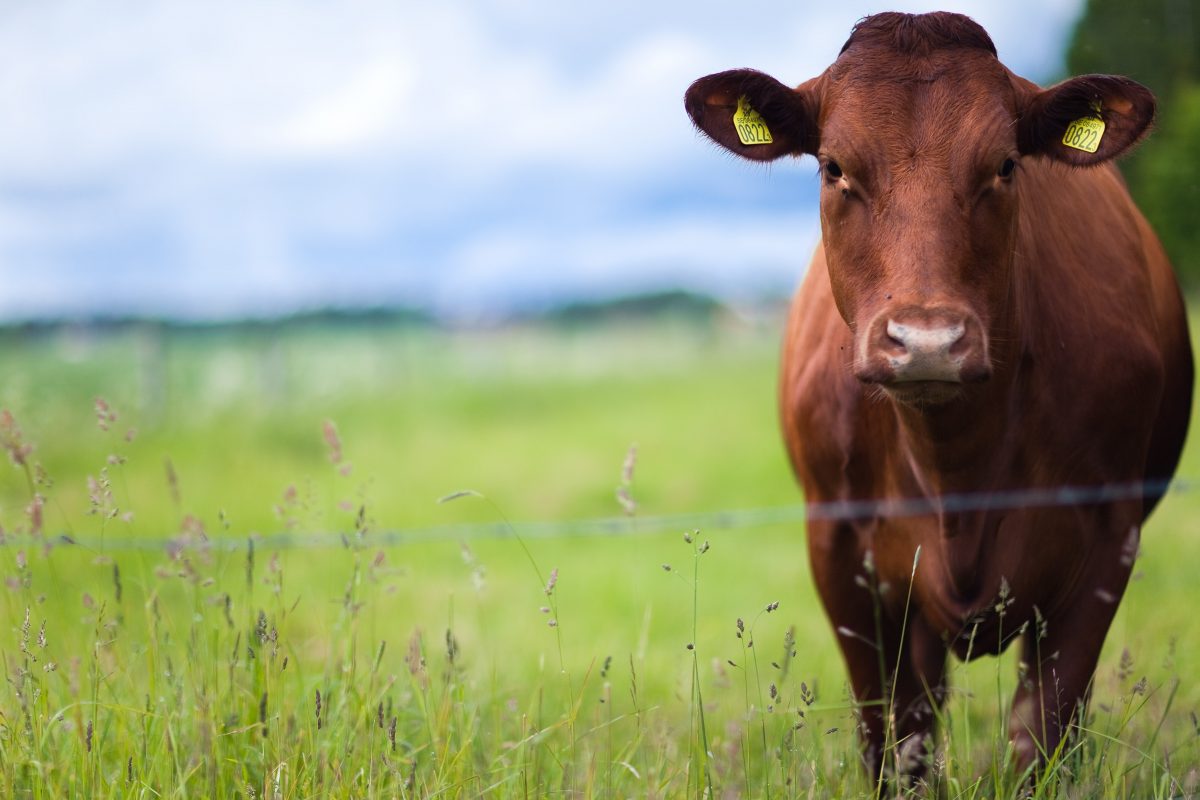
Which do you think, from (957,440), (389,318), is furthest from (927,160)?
(389,318)

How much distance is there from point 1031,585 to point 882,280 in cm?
103

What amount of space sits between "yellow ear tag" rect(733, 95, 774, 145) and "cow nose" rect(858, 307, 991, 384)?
797mm

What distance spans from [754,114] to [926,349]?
0.96m

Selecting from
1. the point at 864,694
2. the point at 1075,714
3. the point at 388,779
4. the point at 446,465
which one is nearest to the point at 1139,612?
the point at 864,694

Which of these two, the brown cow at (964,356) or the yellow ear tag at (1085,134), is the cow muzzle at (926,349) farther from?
the yellow ear tag at (1085,134)

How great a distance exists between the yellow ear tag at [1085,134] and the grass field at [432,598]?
1.27m

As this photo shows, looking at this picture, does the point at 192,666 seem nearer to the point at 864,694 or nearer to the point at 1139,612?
the point at 864,694

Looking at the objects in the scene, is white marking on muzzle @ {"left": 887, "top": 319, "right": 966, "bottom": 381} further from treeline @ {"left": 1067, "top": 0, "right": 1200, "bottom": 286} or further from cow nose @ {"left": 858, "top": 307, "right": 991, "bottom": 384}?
treeline @ {"left": 1067, "top": 0, "right": 1200, "bottom": 286}

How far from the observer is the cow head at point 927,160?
2551 millimetres

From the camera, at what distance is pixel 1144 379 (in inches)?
125

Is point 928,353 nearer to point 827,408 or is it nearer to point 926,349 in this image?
point 926,349

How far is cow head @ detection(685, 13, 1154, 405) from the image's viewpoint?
8.37ft

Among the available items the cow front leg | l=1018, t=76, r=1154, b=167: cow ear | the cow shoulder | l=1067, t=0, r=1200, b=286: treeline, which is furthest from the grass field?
l=1067, t=0, r=1200, b=286: treeline

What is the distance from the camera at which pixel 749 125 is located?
3137 millimetres
